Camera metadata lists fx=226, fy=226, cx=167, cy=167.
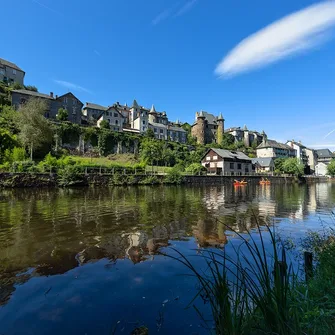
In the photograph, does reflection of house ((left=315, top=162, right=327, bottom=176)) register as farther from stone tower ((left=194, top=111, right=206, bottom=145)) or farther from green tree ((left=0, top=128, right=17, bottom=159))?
green tree ((left=0, top=128, right=17, bottom=159))

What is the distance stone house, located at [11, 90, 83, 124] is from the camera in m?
56.8

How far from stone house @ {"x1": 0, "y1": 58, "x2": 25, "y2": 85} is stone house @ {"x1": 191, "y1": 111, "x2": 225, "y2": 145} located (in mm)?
64114

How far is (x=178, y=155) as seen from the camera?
2653 inches

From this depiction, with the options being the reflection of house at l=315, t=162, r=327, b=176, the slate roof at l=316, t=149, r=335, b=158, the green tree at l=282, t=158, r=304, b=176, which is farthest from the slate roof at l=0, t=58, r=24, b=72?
the slate roof at l=316, t=149, r=335, b=158

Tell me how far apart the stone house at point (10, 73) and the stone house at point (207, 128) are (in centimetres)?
6411

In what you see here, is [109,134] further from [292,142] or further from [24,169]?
[292,142]

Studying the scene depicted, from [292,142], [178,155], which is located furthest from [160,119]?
[292,142]

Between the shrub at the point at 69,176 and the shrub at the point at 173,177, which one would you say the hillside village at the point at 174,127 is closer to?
the shrub at the point at 173,177

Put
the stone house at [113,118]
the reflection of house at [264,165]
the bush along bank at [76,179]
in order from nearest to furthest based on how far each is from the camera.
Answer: the bush along bank at [76,179] → the stone house at [113,118] → the reflection of house at [264,165]

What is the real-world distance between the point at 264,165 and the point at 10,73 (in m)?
85.3

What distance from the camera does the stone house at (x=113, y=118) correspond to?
70.1m

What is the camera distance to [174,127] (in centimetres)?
8788

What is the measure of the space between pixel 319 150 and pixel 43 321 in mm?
135972

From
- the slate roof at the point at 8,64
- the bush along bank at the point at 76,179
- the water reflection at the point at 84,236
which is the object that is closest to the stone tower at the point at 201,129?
the bush along bank at the point at 76,179
